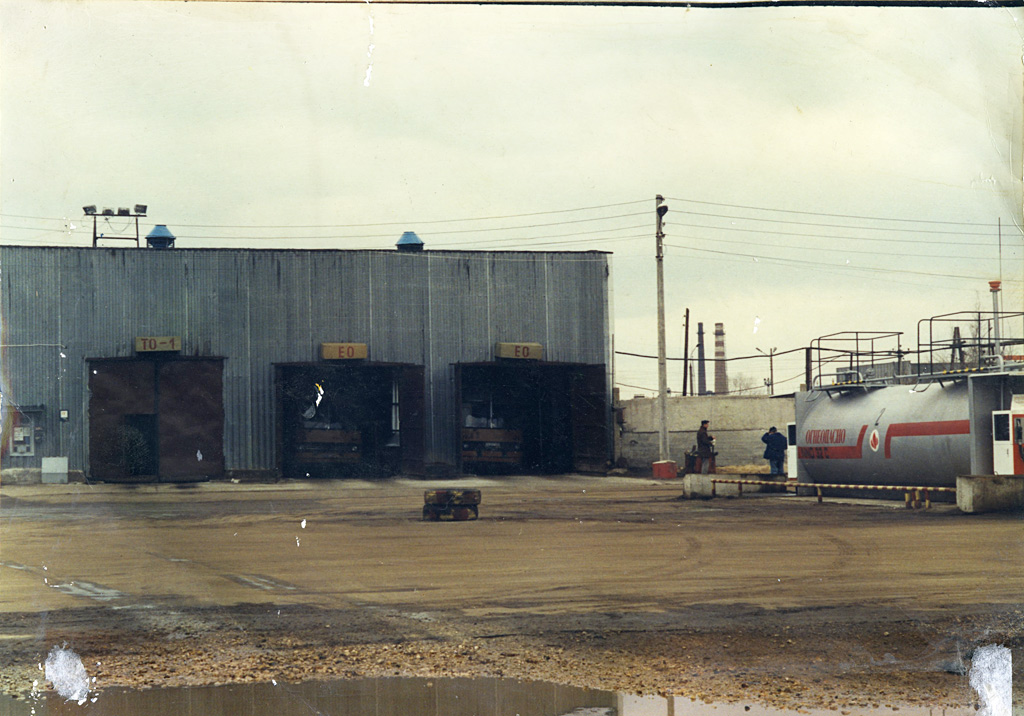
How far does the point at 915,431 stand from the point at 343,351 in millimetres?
15310

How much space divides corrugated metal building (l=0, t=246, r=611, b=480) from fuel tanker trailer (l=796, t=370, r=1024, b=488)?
8676mm

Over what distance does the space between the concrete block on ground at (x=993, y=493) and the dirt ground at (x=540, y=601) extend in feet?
1.78

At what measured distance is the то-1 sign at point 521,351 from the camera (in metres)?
30.8

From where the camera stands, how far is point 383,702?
732cm

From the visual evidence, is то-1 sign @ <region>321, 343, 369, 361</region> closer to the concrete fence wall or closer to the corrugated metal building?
the corrugated metal building

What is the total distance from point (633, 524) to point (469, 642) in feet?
35.5

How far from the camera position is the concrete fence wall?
41938 mm

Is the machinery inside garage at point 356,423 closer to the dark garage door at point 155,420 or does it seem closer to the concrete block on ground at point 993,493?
the dark garage door at point 155,420

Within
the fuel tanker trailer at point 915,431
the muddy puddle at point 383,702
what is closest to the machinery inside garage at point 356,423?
the fuel tanker trailer at point 915,431

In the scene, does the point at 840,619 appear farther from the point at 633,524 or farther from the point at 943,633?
the point at 633,524

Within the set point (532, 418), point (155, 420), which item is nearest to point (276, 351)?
point (155, 420)

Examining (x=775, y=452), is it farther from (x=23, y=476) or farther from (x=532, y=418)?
(x=23, y=476)

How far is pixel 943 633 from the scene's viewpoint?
9.34 metres

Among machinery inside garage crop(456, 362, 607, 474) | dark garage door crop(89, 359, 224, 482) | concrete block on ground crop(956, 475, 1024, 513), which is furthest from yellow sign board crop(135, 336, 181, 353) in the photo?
concrete block on ground crop(956, 475, 1024, 513)
